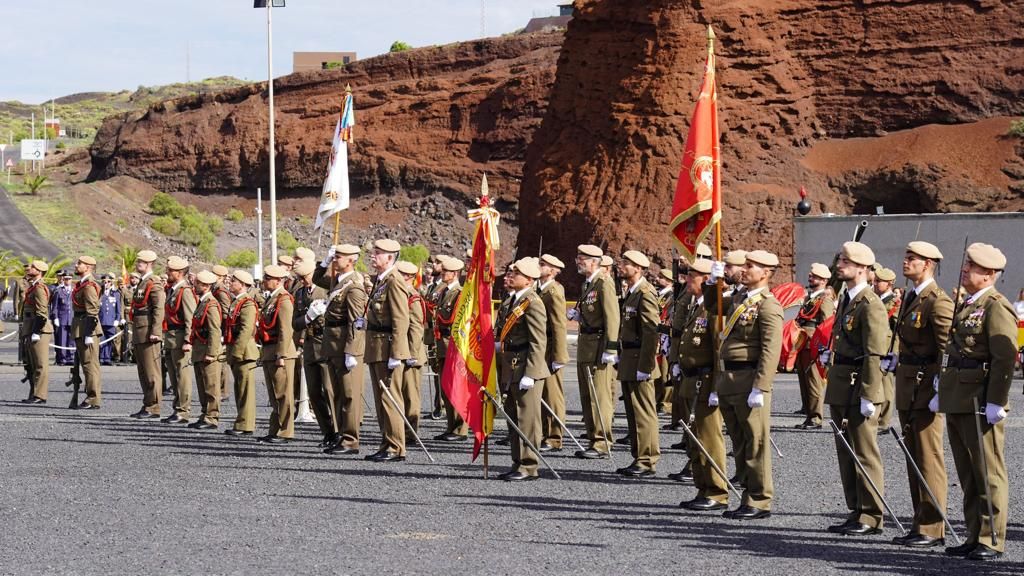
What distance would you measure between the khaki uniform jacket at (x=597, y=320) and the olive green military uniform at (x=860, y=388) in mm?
3529

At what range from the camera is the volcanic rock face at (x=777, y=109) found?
42875mm

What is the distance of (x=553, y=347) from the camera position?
41.5 feet

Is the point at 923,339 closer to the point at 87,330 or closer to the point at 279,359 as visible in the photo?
the point at 279,359

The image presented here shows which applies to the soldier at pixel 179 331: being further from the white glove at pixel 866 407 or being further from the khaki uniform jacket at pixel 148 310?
the white glove at pixel 866 407

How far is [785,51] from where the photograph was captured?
46.1 meters

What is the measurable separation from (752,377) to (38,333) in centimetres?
1279

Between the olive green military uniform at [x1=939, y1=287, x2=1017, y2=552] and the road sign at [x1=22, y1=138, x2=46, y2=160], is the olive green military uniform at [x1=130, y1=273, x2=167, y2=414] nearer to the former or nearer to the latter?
the olive green military uniform at [x1=939, y1=287, x2=1017, y2=552]

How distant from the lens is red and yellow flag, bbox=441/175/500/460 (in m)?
→ 11.7

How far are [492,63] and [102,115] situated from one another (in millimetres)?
92165

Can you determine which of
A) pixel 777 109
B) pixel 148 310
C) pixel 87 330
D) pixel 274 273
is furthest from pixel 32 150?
pixel 274 273

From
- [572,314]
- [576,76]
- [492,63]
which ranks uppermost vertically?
[492,63]

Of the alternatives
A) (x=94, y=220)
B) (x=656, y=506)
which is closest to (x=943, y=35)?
(x=656, y=506)

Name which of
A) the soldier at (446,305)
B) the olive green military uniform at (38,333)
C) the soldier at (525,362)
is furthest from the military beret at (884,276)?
the olive green military uniform at (38,333)

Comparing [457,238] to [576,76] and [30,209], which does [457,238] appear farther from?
[576,76]
